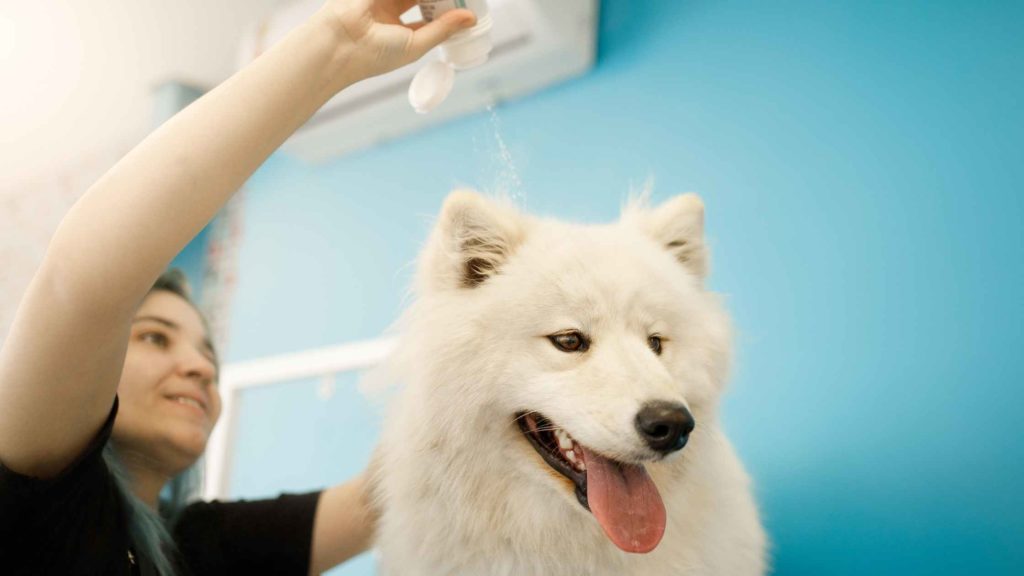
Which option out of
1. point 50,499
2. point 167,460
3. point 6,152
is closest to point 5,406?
point 50,499

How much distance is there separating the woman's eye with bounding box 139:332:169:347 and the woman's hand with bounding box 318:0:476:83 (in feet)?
2.75

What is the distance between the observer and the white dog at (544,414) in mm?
1037

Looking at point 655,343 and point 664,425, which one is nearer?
point 664,425

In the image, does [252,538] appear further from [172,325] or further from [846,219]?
[846,219]

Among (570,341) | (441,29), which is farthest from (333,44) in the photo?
(570,341)

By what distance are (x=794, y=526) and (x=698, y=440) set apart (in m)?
0.60

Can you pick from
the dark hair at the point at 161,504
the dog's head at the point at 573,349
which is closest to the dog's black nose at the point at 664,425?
the dog's head at the point at 573,349

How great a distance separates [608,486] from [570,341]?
23 cm

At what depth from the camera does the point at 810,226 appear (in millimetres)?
1648

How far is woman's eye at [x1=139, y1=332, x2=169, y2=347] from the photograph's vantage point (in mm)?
1430

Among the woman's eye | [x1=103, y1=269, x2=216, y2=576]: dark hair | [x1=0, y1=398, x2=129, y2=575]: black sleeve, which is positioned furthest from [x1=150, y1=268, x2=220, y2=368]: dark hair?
[x1=0, y1=398, x2=129, y2=575]: black sleeve

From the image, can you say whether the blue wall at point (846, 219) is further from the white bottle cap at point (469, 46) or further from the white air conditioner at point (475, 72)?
the white bottle cap at point (469, 46)

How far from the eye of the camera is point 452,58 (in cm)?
116

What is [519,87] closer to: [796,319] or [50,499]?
[796,319]
